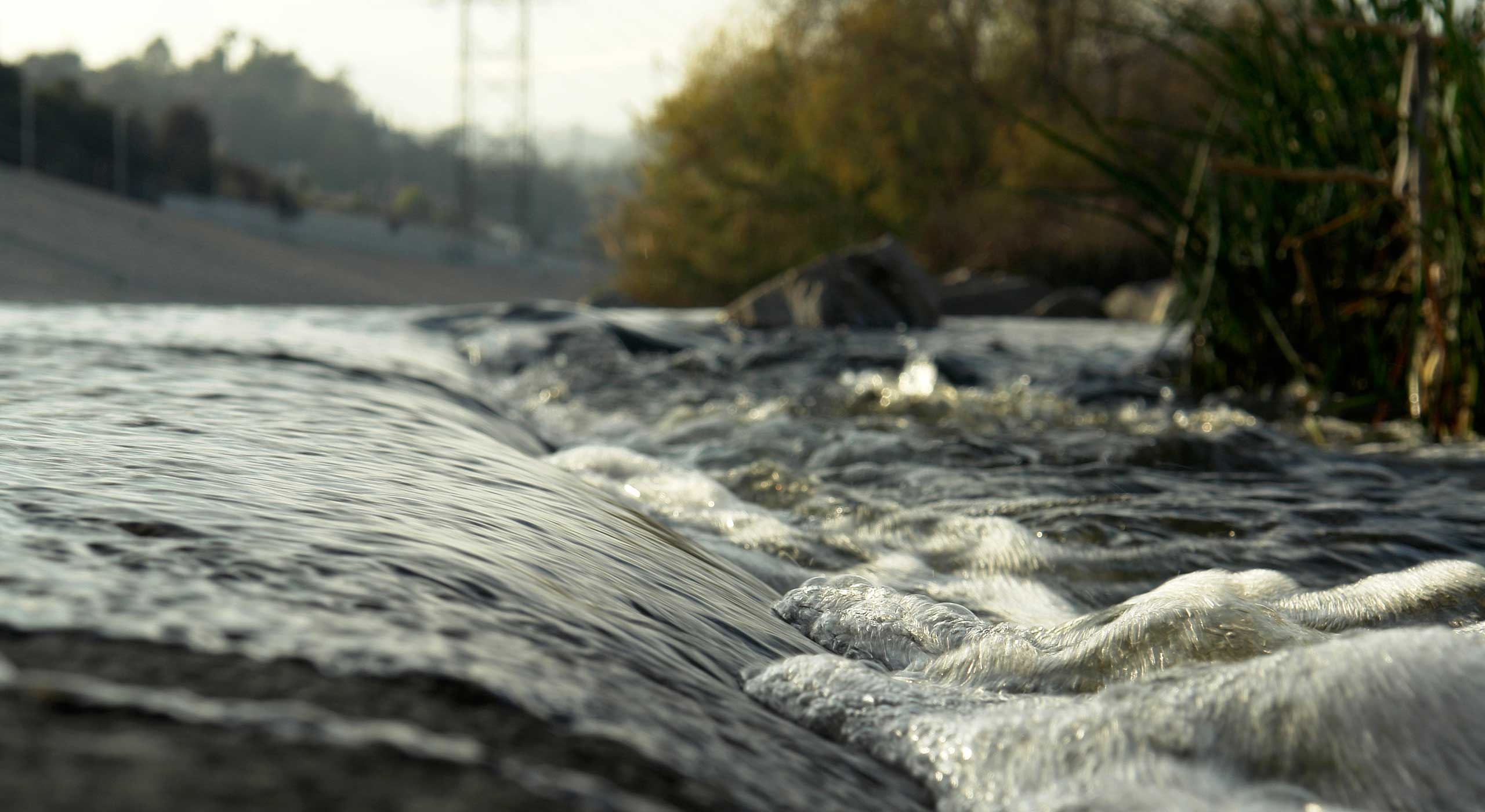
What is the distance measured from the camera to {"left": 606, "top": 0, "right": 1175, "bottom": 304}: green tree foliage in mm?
21141

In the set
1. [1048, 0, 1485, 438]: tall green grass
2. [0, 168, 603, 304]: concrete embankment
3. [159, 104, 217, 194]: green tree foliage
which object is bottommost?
[0, 168, 603, 304]: concrete embankment

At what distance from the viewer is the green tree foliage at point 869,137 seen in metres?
21.1

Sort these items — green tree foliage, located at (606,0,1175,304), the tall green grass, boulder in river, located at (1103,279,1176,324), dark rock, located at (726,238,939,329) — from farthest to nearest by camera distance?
green tree foliage, located at (606,0,1175,304) < boulder in river, located at (1103,279,1176,324) < dark rock, located at (726,238,939,329) < the tall green grass

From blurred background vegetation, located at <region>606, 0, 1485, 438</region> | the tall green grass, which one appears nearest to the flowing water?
the tall green grass

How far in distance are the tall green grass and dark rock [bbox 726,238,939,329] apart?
16.1 ft

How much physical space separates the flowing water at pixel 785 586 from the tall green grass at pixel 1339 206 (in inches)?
11.3

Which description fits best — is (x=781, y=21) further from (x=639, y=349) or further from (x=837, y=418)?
(x=837, y=418)

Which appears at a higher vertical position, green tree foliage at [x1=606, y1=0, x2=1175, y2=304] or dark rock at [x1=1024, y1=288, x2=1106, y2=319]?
green tree foliage at [x1=606, y1=0, x2=1175, y2=304]

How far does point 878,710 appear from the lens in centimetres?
121

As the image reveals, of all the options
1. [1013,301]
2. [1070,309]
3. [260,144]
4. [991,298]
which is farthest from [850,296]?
[260,144]

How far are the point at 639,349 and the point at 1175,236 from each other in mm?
3686

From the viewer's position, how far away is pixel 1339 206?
3662 mm

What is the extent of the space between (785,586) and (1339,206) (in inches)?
100

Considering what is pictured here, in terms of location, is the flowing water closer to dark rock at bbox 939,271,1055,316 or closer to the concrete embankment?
dark rock at bbox 939,271,1055,316
